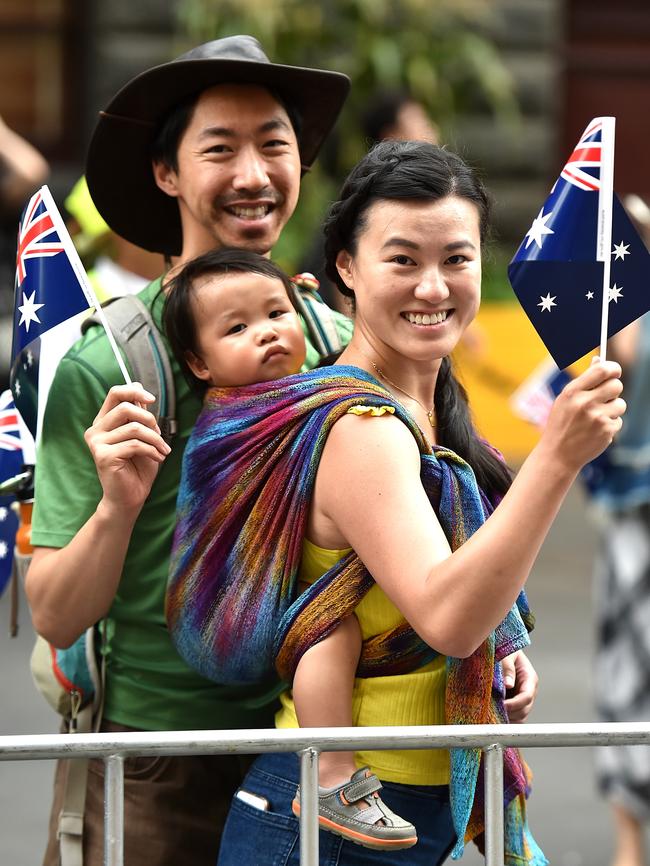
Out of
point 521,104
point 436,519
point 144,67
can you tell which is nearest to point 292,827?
point 436,519

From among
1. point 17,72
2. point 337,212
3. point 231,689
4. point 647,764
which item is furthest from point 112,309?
point 17,72

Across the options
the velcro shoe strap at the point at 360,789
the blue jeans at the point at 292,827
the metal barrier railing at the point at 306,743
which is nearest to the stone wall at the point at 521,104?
the blue jeans at the point at 292,827

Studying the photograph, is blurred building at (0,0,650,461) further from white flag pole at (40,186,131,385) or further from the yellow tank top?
the yellow tank top

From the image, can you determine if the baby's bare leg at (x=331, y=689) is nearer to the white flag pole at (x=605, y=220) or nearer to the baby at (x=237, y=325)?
the baby at (x=237, y=325)

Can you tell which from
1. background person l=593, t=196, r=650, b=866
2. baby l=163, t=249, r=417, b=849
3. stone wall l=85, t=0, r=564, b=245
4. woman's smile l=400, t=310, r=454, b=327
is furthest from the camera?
stone wall l=85, t=0, r=564, b=245

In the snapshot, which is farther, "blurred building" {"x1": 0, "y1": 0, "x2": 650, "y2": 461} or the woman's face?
"blurred building" {"x1": 0, "y1": 0, "x2": 650, "y2": 461}

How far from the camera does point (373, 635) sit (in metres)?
2.55

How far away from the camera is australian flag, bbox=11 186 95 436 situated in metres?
2.81

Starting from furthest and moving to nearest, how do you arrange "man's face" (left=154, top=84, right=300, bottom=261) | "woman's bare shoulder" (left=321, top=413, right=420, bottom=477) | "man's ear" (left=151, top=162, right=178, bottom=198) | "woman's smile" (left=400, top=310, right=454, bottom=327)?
"man's ear" (left=151, top=162, right=178, bottom=198) → "man's face" (left=154, top=84, right=300, bottom=261) → "woman's smile" (left=400, top=310, right=454, bottom=327) → "woman's bare shoulder" (left=321, top=413, right=420, bottom=477)

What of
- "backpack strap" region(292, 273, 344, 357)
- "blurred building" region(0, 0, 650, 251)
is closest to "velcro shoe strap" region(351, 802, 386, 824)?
"backpack strap" region(292, 273, 344, 357)

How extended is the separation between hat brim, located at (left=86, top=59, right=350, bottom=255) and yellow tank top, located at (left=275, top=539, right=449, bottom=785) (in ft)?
3.16

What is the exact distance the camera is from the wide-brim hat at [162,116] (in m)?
3.04

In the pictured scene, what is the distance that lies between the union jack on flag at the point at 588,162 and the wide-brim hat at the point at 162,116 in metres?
0.73

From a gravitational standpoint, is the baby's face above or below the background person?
below
